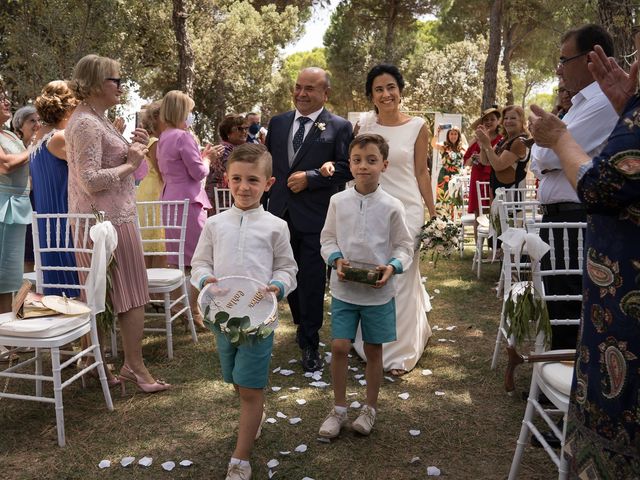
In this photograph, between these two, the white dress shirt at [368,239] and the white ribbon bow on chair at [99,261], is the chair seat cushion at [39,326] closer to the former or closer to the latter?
the white ribbon bow on chair at [99,261]

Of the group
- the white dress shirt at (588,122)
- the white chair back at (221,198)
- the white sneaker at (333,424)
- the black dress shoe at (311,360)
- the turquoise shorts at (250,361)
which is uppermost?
the white dress shirt at (588,122)

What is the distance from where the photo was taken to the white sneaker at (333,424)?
11.0 ft

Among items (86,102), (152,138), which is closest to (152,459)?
(86,102)

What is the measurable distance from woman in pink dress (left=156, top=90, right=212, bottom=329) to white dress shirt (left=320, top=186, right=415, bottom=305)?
242 cm

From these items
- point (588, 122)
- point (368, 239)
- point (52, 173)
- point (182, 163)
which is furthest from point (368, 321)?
point (182, 163)

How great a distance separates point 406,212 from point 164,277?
200 cm

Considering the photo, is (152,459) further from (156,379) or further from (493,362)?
(493,362)

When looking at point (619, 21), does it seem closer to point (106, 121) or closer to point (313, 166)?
point (313, 166)

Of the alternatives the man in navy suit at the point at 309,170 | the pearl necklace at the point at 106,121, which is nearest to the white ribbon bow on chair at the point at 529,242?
the man in navy suit at the point at 309,170

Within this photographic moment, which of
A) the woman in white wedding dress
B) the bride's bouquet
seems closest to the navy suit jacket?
the woman in white wedding dress

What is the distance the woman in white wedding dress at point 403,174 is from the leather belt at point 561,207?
130 cm

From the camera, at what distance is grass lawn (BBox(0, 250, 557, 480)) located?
3104mm

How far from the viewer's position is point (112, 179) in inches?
146

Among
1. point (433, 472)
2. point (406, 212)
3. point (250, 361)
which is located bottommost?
point (433, 472)
